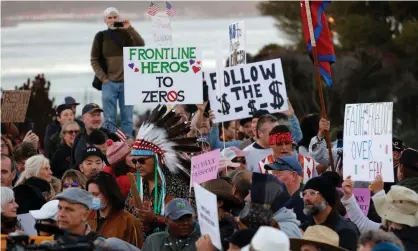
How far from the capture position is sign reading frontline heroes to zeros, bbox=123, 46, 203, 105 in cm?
1711

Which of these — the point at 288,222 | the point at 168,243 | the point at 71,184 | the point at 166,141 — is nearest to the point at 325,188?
the point at 288,222

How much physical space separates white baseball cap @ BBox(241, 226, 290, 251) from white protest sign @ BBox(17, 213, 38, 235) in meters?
3.85

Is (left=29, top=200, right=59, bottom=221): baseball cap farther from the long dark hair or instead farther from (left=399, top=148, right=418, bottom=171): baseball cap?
(left=399, top=148, right=418, bottom=171): baseball cap

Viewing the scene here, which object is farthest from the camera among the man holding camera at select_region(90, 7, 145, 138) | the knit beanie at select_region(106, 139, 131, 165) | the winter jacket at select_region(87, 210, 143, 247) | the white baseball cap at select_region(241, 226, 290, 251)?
the man holding camera at select_region(90, 7, 145, 138)

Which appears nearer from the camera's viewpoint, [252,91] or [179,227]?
[179,227]

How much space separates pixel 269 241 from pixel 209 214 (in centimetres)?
130

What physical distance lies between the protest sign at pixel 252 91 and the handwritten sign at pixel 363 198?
8.55 ft

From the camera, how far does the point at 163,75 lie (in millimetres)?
17203

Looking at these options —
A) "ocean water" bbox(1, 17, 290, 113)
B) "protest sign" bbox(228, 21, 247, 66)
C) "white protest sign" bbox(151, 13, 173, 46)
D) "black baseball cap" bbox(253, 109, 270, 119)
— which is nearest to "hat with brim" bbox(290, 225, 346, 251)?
"black baseball cap" bbox(253, 109, 270, 119)

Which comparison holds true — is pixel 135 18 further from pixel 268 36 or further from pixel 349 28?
pixel 268 36

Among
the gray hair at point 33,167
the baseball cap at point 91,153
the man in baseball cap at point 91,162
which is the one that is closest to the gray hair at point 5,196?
the gray hair at point 33,167

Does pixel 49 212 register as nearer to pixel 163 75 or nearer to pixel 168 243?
pixel 168 243

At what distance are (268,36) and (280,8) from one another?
404cm

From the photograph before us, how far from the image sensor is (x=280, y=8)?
5628cm
